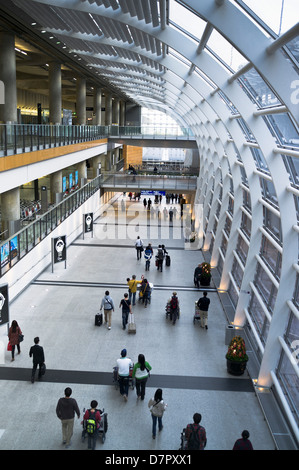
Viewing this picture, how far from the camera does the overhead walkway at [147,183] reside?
120ft

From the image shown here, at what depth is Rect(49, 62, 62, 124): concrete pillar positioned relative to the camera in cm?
2648

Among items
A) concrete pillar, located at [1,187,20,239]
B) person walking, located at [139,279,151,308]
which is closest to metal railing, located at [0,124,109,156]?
concrete pillar, located at [1,187,20,239]

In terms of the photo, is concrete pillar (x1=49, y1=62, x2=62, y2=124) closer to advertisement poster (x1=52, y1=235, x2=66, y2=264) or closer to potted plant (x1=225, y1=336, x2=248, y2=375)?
advertisement poster (x1=52, y1=235, x2=66, y2=264)

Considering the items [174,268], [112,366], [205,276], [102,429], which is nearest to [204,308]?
[112,366]

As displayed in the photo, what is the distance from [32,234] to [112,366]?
783 cm

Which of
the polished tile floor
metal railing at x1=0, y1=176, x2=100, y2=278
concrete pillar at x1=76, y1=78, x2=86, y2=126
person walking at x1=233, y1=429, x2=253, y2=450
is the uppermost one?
concrete pillar at x1=76, y1=78, x2=86, y2=126

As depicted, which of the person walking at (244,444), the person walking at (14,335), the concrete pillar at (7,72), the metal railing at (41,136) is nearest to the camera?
the person walking at (244,444)

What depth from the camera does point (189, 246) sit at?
2598 centimetres

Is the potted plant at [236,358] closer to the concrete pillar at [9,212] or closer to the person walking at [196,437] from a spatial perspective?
the person walking at [196,437]

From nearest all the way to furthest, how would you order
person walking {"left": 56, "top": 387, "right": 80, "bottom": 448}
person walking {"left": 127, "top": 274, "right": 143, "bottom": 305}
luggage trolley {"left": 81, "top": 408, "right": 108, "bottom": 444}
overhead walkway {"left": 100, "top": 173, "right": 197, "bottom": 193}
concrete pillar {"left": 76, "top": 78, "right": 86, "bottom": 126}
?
1. person walking {"left": 56, "top": 387, "right": 80, "bottom": 448}
2. luggage trolley {"left": 81, "top": 408, "right": 108, "bottom": 444}
3. person walking {"left": 127, "top": 274, "right": 143, "bottom": 305}
4. concrete pillar {"left": 76, "top": 78, "right": 86, "bottom": 126}
5. overhead walkway {"left": 100, "top": 173, "right": 197, "bottom": 193}

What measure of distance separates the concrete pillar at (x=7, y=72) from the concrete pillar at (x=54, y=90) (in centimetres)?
796

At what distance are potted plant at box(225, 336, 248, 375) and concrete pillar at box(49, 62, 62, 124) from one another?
768 inches

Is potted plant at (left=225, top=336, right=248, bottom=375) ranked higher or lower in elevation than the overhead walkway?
lower

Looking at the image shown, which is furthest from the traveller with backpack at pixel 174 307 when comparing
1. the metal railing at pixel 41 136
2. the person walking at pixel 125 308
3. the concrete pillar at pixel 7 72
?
the concrete pillar at pixel 7 72
